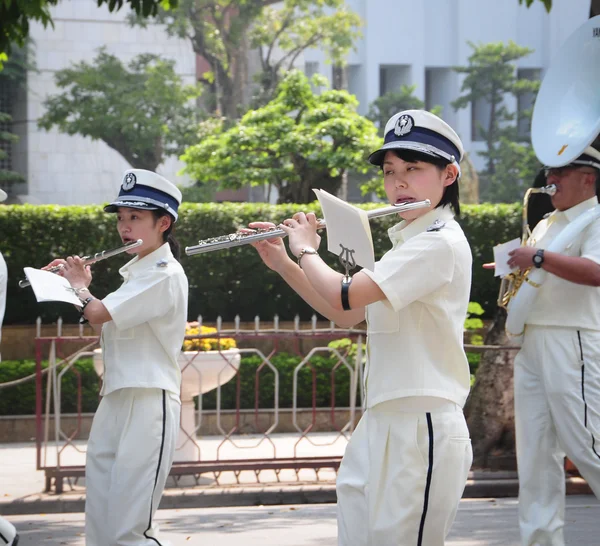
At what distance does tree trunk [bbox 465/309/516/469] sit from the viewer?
868 cm

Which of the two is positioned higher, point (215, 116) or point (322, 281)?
point (215, 116)

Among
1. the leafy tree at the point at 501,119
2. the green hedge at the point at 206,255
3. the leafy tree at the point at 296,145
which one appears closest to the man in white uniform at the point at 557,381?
the green hedge at the point at 206,255

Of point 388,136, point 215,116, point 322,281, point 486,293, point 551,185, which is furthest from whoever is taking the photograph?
point 215,116

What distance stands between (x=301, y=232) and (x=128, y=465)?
69.8 inches

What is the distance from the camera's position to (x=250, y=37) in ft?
93.5

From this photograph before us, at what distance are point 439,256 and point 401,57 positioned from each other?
4046 cm

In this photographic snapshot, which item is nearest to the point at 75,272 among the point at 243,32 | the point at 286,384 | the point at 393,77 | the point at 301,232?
the point at 301,232

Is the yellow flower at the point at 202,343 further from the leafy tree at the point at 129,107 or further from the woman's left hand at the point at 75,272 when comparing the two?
the leafy tree at the point at 129,107

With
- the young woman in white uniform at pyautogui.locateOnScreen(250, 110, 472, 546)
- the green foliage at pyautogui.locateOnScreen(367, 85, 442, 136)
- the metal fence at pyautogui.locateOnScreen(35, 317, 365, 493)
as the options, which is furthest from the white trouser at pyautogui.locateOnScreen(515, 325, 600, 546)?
the green foliage at pyautogui.locateOnScreen(367, 85, 442, 136)

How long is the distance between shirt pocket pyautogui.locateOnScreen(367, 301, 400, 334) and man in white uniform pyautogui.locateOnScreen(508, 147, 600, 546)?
68.3 inches

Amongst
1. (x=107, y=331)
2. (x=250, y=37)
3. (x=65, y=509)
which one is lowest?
(x=65, y=509)

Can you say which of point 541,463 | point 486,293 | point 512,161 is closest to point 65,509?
point 541,463

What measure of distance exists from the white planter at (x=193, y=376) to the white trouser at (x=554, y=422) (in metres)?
3.92

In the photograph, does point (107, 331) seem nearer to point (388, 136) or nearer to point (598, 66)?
point (388, 136)
